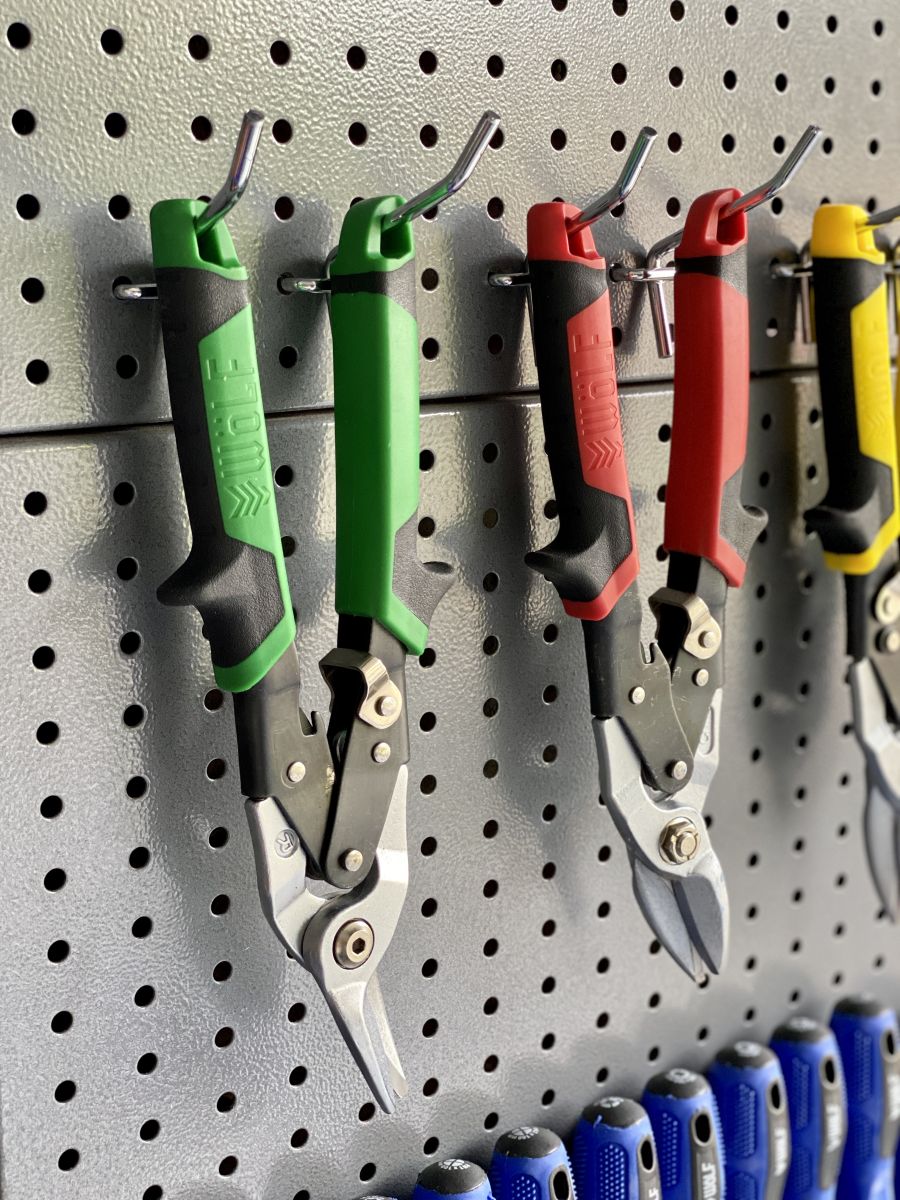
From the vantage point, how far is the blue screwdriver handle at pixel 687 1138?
0.76 metres

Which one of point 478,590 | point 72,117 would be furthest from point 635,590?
point 72,117

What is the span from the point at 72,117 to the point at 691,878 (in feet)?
1.47

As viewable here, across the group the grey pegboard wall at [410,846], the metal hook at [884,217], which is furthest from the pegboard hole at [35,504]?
the metal hook at [884,217]

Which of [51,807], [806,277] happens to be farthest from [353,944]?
[806,277]

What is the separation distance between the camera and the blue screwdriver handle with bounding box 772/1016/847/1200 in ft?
2.71

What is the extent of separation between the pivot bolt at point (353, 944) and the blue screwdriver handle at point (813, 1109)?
36 cm

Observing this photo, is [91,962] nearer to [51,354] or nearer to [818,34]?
[51,354]

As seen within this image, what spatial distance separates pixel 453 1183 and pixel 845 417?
0.44 metres

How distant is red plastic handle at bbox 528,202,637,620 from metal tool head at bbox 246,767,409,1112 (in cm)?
13

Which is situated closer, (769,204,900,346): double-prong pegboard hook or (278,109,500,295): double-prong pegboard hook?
(278,109,500,295): double-prong pegboard hook

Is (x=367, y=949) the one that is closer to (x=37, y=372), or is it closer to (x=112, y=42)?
(x=37, y=372)

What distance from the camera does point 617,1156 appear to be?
0.74 meters

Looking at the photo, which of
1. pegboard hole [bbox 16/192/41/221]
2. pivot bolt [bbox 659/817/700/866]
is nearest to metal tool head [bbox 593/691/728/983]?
pivot bolt [bbox 659/817/700/866]

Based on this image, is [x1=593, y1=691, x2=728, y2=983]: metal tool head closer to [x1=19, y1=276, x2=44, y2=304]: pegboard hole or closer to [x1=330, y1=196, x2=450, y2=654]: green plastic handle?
[x1=330, y1=196, x2=450, y2=654]: green plastic handle
